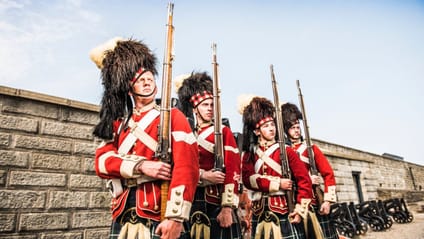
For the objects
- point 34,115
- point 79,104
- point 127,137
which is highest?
point 79,104

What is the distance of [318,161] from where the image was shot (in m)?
4.60

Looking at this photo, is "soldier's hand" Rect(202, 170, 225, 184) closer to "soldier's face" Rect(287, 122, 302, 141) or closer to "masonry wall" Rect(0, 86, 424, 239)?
"masonry wall" Rect(0, 86, 424, 239)

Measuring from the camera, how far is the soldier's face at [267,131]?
13.2ft

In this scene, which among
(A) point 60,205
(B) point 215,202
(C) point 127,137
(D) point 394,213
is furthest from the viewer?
(D) point 394,213

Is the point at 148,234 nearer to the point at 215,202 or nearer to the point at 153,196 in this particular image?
the point at 153,196

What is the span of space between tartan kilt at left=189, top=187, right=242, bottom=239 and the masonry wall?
76.9 inches

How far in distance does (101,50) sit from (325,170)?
3487 millimetres

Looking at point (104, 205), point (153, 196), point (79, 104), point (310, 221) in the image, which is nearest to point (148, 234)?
point (153, 196)

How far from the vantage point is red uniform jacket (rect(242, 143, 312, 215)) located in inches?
141

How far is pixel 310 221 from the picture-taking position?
11.9ft

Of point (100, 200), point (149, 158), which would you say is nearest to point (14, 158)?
point (100, 200)

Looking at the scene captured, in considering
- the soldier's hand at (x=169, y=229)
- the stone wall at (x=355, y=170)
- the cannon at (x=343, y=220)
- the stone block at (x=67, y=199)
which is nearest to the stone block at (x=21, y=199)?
the stone block at (x=67, y=199)

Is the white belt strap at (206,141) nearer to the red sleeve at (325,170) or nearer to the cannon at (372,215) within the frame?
the red sleeve at (325,170)

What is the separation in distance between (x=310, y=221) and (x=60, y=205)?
3.09m
